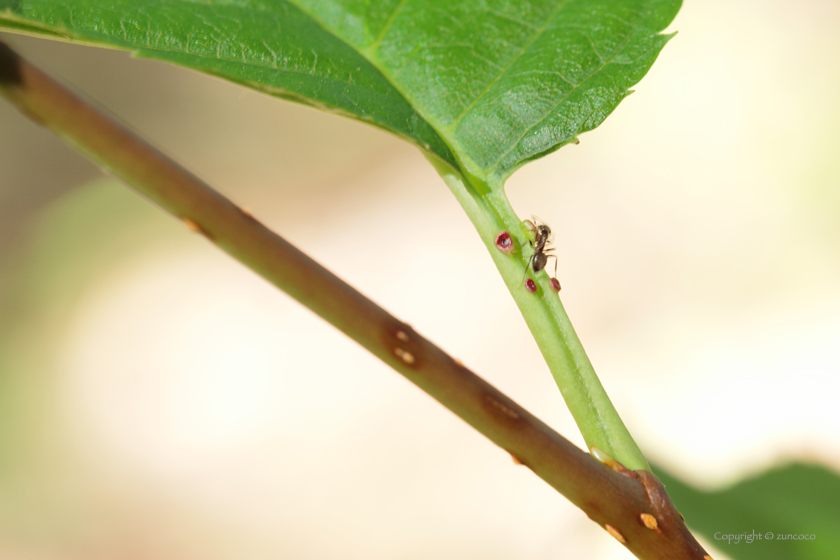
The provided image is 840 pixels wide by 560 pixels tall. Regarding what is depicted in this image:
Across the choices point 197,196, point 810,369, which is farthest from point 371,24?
point 810,369

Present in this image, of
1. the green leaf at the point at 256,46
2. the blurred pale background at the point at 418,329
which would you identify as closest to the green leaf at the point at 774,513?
the green leaf at the point at 256,46

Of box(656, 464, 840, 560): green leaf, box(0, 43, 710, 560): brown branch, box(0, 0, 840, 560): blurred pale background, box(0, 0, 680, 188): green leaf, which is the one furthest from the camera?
box(0, 0, 840, 560): blurred pale background

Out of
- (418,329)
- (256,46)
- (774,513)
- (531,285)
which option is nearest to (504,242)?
(531,285)

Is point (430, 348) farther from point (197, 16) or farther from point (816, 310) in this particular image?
point (816, 310)

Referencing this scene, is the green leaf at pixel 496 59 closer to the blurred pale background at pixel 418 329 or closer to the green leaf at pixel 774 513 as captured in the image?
the green leaf at pixel 774 513

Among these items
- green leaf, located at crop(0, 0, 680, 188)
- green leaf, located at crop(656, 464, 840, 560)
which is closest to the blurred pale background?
green leaf, located at crop(656, 464, 840, 560)

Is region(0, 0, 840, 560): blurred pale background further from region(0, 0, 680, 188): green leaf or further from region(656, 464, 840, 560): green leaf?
region(0, 0, 680, 188): green leaf
